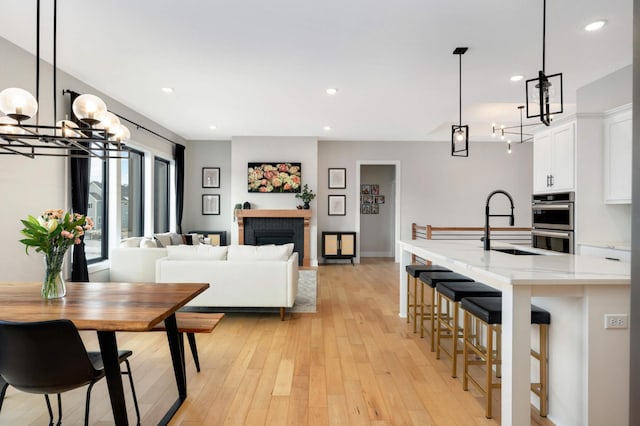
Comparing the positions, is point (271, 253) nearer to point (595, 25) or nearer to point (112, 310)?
point (112, 310)

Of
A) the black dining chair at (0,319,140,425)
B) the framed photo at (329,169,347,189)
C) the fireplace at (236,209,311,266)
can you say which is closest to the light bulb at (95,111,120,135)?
the black dining chair at (0,319,140,425)

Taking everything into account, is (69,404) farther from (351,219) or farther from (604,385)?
(351,219)

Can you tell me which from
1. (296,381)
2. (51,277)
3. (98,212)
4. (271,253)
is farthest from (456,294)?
(98,212)

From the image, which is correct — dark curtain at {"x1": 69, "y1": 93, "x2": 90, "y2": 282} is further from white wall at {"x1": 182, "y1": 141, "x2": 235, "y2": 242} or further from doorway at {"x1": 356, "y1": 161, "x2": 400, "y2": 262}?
doorway at {"x1": 356, "y1": 161, "x2": 400, "y2": 262}

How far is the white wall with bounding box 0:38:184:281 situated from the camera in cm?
339

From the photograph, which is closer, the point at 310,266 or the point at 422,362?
the point at 422,362

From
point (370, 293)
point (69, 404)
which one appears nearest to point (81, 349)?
point (69, 404)

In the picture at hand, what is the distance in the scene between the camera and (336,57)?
367cm

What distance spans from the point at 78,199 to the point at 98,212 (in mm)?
1030

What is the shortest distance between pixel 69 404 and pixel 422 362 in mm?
2492

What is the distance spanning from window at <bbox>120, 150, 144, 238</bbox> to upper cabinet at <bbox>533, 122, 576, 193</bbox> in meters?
6.15

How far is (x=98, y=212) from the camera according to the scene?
17.1 feet

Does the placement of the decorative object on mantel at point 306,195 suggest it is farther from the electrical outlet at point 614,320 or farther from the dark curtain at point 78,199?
the electrical outlet at point 614,320

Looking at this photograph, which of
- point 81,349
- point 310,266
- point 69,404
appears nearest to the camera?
point 81,349
